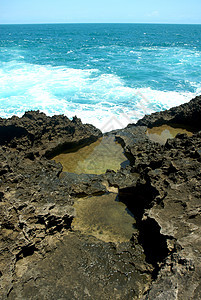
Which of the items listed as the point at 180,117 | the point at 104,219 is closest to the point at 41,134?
the point at 104,219

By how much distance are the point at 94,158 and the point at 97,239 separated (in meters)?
4.22

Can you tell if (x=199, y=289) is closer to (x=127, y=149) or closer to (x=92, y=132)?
(x=127, y=149)

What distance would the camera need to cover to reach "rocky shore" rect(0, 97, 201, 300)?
3736mm

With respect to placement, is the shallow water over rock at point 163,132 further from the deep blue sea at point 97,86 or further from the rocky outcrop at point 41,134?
the rocky outcrop at point 41,134

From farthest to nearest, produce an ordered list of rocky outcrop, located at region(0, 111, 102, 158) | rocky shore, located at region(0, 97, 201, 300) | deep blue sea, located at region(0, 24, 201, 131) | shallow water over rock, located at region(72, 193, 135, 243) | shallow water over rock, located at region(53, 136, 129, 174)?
deep blue sea, located at region(0, 24, 201, 131) → rocky outcrop, located at region(0, 111, 102, 158) → shallow water over rock, located at region(53, 136, 129, 174) → shallow water over rock, located at region(72, 193, 135, 243) → rocky shore, located at region(0, 97, 201, 300)

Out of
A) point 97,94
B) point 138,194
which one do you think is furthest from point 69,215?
point 97,94

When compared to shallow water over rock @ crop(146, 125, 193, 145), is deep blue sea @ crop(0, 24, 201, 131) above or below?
above

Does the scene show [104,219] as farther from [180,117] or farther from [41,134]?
[180,117]

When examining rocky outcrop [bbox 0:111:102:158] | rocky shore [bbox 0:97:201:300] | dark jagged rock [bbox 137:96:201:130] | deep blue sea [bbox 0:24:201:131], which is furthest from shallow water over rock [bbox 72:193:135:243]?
deep blue sea [bbox 0:24:201:131]

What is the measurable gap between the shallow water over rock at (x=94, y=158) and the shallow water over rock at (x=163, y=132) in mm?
1962

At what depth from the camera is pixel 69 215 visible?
526 cm

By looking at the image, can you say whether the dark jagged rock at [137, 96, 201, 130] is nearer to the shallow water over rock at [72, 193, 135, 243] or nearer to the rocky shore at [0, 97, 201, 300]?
the rocky shore at [0, 97, 201, 300]

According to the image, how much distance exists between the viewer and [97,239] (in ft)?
16.3

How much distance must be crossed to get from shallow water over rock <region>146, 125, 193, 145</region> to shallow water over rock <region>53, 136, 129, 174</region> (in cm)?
196
